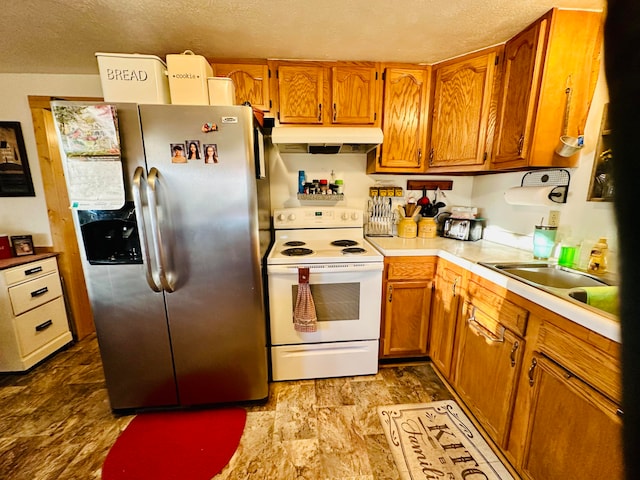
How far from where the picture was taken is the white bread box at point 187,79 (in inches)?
58.2

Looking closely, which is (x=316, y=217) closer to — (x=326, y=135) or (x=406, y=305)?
(x=326, y=135)

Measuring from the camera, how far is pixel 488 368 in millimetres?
1447

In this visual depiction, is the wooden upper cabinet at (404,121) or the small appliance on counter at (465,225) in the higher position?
the wooden upper cabinet at (404,121)

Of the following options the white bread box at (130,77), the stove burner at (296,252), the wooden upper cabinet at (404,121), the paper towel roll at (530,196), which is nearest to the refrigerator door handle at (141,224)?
the white bread box at (130,77)

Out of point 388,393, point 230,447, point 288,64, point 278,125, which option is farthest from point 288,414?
point 288,64

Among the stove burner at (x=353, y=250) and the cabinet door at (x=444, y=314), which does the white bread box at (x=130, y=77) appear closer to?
the stove burner at (x=353, y=250)

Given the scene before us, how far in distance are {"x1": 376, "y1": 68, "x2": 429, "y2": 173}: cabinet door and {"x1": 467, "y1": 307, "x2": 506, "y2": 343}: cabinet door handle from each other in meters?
1.18

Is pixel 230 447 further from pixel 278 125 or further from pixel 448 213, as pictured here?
pixel 448 213

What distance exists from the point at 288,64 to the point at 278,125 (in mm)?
426

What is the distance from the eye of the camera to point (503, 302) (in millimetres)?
1368

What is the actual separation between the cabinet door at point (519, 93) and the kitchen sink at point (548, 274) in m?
0.61

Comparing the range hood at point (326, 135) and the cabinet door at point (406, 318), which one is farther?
the cabinet door at point (406, 318)

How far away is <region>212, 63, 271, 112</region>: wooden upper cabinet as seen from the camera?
75.7 inches

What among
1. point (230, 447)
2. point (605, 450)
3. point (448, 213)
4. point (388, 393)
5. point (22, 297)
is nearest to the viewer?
point (605, 450)
